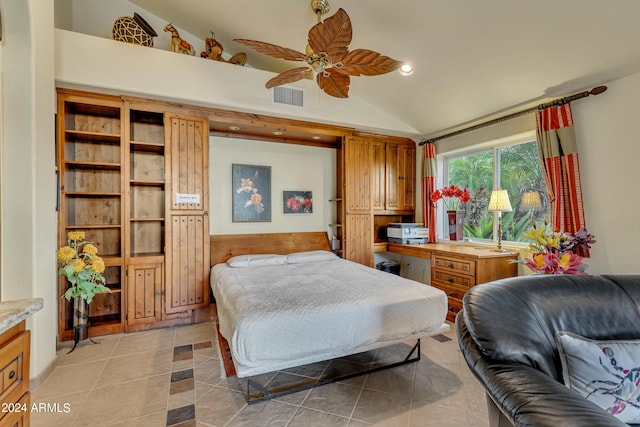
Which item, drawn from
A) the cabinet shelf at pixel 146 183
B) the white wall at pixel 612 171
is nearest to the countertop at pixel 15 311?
the cabinet shelf at pixel 146 183

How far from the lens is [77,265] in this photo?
102 inches

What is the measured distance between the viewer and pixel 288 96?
3539mm

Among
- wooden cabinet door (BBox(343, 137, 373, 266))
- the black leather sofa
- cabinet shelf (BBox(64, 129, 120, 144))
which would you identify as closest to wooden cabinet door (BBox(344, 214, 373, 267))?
wooden cabinet door (BBox(343, 137, 373, 266))

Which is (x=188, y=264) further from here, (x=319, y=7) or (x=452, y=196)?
(x=452, y=196)

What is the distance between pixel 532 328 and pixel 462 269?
2.17m

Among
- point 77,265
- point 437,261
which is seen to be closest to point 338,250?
point 437,261

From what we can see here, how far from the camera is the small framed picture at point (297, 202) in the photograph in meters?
4.20

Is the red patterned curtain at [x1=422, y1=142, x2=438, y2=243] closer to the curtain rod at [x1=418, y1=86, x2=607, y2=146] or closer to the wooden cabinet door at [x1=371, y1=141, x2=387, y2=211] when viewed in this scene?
the curtain rod at [x1=418, y1=86, x2=607, y2=146]

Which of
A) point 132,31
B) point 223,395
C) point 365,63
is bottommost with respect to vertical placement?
point 223,395

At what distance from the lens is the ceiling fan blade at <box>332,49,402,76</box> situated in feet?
6.41

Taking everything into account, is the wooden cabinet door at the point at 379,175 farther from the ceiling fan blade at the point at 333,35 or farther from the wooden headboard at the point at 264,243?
the ceiling fan blade at the point at 333,35

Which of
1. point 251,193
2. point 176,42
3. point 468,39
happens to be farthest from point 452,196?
point 176,42

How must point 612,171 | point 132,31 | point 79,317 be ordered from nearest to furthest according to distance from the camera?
1. point 612,171
2. point 79,317
3. point 132,31

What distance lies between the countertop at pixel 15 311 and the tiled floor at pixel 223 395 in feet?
3.56
